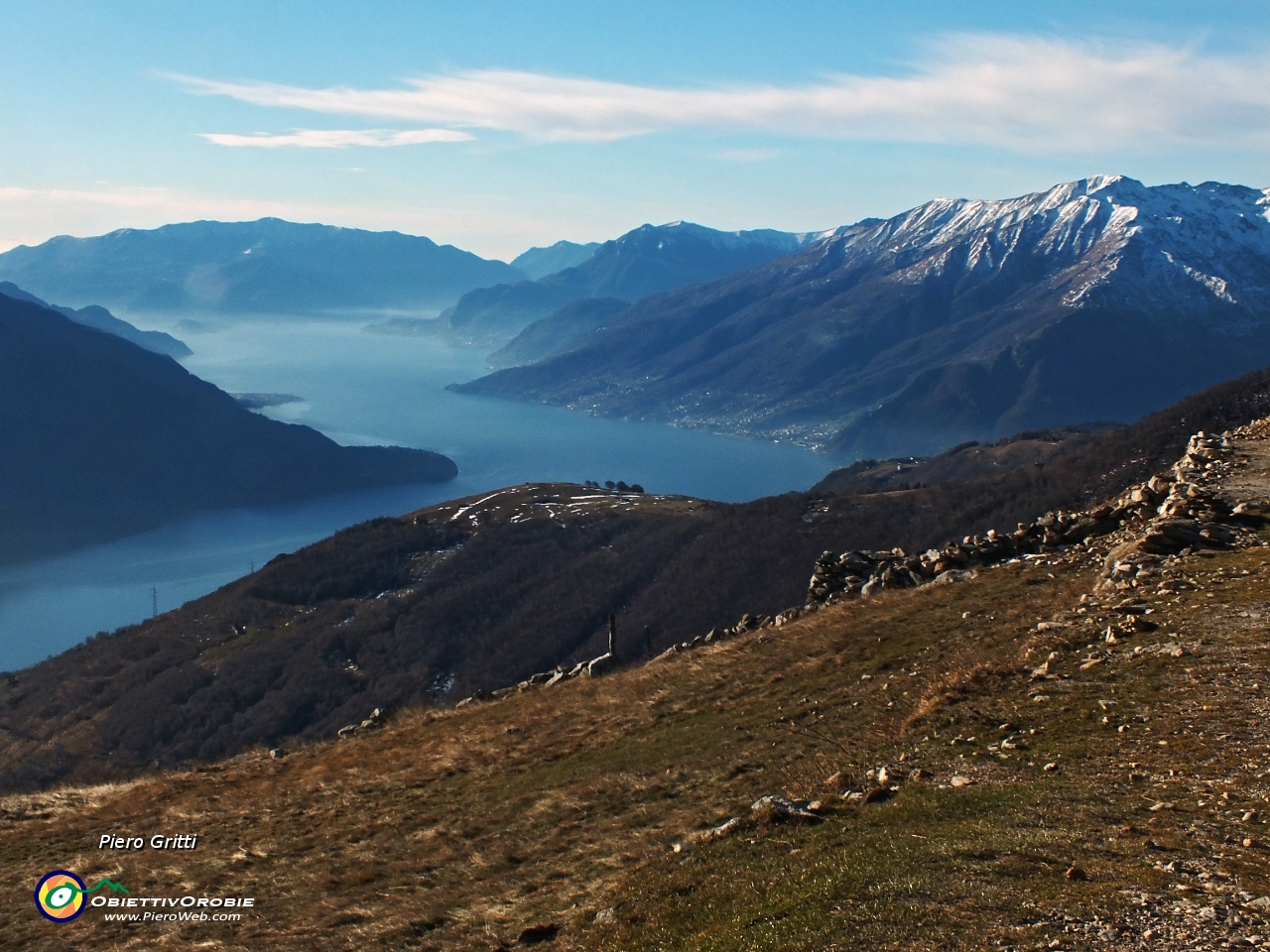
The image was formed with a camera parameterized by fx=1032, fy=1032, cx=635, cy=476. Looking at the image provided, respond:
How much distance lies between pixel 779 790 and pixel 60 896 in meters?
10.5

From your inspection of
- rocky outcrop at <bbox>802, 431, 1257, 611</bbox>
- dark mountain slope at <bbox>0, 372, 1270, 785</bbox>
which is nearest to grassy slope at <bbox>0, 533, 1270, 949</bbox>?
rocky outcrop at <bbox>802, 431, 1257, 611</bbox>

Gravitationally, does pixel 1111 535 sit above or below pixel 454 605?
above

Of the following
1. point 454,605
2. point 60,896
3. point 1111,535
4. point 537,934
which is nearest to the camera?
point 537,934

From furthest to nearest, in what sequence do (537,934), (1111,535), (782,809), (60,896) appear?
(1111,535) < (60,896) < (782,809) < (537,934)

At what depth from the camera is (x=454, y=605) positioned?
335 feet

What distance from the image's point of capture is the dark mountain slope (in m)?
84.7

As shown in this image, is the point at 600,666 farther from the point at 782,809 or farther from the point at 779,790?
the point at 782,809

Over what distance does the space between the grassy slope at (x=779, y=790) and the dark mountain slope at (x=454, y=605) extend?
5695 cm

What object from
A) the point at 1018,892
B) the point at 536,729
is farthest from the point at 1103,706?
the point at 536,729

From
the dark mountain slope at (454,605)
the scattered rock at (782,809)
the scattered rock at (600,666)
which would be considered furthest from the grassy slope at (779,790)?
the dark mountain slope at (454,605)

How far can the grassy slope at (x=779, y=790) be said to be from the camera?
880 centimetres

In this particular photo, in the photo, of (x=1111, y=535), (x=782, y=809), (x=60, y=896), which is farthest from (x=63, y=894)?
(x=1111, y=535)

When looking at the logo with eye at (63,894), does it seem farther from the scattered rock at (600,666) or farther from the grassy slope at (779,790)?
the scattered rock at (600,666)

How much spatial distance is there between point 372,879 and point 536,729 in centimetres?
660
